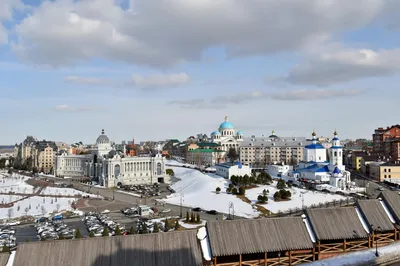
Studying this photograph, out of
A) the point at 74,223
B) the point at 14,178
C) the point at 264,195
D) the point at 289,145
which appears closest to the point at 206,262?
the point at 74,223

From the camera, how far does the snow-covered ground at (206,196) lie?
144 feet

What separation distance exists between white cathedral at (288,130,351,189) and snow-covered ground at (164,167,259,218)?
13718mm

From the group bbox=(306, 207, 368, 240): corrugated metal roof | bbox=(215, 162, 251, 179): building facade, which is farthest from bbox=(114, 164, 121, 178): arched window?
bbox=(306, 207, 368, 240): corrugated metal roof

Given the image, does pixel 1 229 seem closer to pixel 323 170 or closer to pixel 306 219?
pixel 306 219

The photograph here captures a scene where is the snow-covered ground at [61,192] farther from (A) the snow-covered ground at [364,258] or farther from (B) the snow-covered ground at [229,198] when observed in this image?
(A) the snow-covered ground at [364,258]

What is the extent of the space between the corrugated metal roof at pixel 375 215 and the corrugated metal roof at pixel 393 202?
17.4 inches

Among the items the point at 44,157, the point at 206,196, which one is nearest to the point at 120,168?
the point at 206,196

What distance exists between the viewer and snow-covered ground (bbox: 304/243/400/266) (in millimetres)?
16453

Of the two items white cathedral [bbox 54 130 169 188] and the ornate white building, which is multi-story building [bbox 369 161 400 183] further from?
the ornate white building

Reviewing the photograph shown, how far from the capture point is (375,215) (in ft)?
62.3

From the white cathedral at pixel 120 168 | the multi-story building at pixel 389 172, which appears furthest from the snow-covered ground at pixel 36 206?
the multi-story building at pixel 389 172

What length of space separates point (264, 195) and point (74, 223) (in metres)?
23.5

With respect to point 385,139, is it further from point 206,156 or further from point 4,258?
point 4,258

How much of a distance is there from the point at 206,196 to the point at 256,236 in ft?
115
